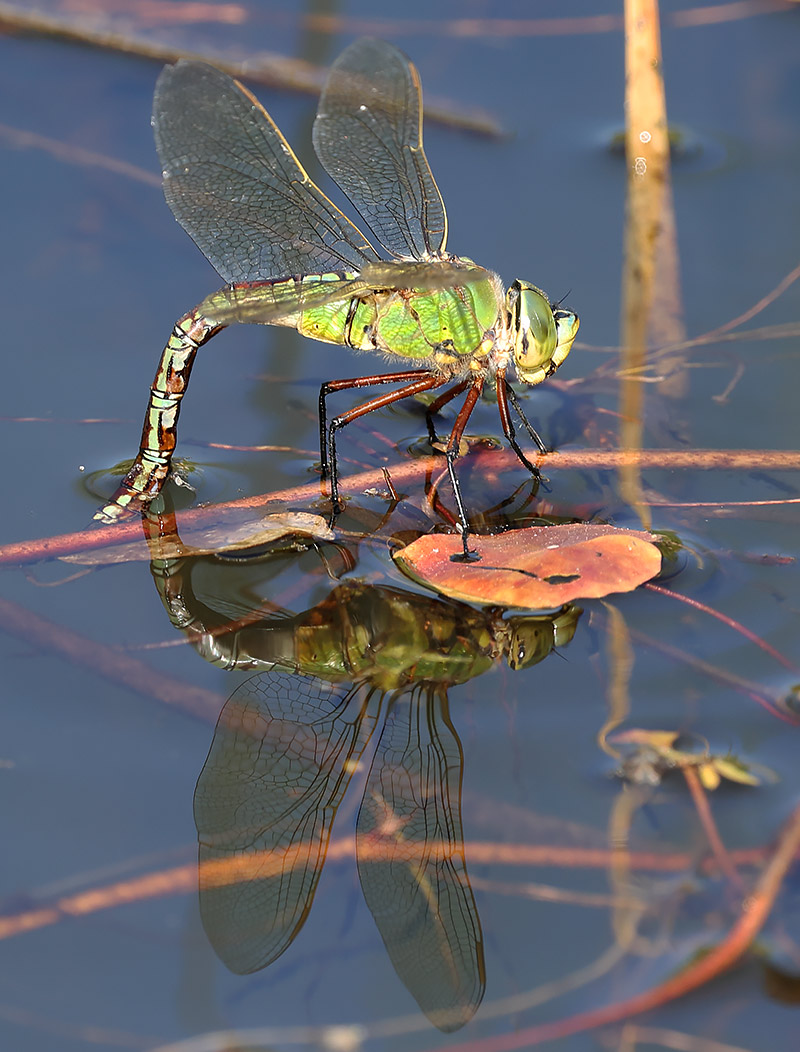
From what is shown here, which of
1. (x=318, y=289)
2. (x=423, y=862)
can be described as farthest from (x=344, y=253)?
(x=423, y=862)

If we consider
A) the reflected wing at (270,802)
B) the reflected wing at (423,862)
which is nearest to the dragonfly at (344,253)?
the reflected wing at (270,802)

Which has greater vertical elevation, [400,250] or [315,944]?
[400,250]

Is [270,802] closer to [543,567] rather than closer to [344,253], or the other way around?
[543,567]

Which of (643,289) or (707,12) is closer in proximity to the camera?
(643,289)

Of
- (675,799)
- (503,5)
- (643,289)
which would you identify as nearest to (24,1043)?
(675,799)

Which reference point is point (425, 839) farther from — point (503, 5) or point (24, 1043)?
point (503, 5)

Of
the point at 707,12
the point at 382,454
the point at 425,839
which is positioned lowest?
the point at 425,839
